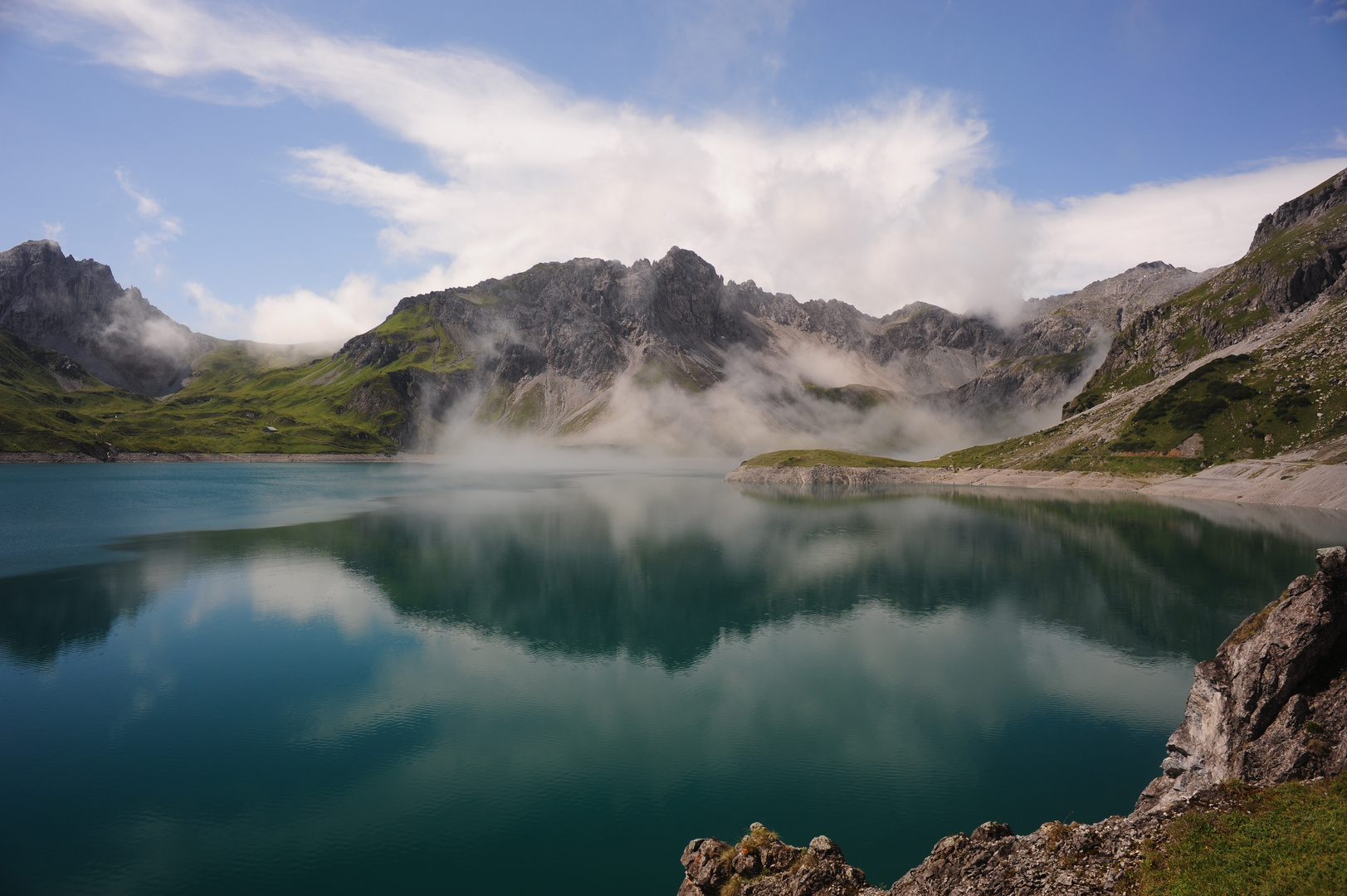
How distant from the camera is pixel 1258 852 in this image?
41.1ft

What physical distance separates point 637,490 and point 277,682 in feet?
443

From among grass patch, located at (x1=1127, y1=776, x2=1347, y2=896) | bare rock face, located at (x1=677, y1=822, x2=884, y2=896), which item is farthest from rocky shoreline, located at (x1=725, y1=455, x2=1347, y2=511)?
bare rock face, located at (x1=677, y1=822, x2=884, y2=896)

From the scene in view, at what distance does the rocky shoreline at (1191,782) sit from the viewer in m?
13.7

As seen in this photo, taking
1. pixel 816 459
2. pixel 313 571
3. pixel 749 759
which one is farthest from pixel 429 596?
pixel 816 459

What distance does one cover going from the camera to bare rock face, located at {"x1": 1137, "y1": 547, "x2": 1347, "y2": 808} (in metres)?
18.5

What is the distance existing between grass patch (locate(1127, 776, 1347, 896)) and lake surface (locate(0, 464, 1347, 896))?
11.1 meters

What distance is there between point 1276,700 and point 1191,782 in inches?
173

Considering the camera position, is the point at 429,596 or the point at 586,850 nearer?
the point at 586,850

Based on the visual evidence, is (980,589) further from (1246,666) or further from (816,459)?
(816,459)

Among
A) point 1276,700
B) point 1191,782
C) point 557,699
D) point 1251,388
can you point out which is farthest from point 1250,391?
point 557,699

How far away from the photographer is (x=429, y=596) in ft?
193

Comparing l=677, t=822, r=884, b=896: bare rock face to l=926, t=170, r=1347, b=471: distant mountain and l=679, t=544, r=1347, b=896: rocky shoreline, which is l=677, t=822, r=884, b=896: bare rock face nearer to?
l=679, t=544, r=1347, b=896: rocky shoreline

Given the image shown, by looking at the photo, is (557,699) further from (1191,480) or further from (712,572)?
(1191,480)

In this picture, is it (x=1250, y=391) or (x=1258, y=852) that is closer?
(x=1258, y=852)
